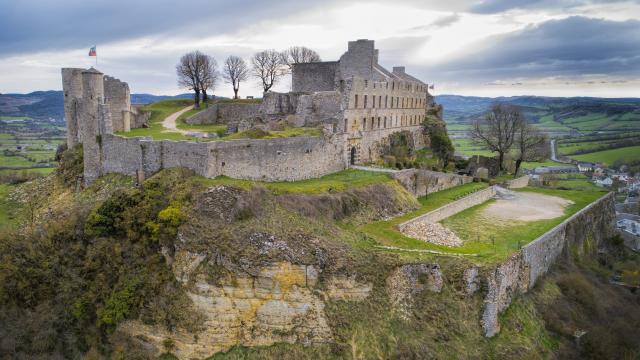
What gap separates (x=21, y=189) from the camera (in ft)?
120

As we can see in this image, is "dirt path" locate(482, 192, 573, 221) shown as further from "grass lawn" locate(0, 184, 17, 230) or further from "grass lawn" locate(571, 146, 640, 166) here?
"grass lawn" locate(571, 146, 640, 166)

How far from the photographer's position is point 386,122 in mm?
42812

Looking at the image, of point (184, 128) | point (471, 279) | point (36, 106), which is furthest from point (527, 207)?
point (36, 106)

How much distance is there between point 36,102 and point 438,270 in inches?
7084

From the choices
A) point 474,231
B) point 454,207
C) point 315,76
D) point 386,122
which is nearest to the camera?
point 474,231

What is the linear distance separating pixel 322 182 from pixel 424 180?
1034 centimetres

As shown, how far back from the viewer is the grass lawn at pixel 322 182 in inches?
973

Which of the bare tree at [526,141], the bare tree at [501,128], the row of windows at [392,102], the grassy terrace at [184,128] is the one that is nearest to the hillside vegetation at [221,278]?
the grassy terrace at [184,128]

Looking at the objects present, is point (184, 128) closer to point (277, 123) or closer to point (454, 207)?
point (277, 123)

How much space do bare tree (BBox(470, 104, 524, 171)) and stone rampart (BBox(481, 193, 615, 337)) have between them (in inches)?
427

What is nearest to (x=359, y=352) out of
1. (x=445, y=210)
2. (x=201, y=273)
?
(x=201, y=273)

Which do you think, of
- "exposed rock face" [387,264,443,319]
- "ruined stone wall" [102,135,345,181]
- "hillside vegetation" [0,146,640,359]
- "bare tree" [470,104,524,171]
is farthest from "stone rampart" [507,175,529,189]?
"exposed rock face" [387,264,443,319]

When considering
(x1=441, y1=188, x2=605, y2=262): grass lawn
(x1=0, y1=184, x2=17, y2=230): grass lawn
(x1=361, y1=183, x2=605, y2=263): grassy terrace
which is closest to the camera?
(x1=361, y1=183, x2=605, y2=263): grassy terrace

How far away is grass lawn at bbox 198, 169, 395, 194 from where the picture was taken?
81.0 ft
